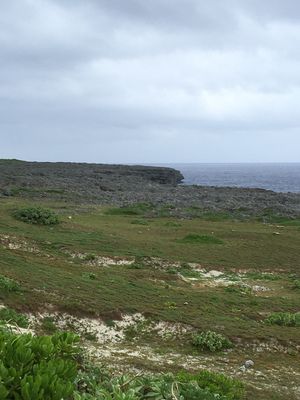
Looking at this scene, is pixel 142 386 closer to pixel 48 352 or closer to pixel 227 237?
pixel 48 352

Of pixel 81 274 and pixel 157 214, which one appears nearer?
pixel 81 274

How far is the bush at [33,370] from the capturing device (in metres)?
4.63

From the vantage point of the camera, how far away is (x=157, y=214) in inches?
1748

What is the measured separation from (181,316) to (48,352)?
29.2ft

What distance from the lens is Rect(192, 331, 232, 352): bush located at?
12039 mm

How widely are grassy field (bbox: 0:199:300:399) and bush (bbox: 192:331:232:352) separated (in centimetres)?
28

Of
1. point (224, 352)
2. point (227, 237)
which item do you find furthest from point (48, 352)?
point (227, 237)

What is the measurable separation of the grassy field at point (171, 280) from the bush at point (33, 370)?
4970 mm

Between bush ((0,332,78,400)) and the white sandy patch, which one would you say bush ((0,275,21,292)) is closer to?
the white sandy patch

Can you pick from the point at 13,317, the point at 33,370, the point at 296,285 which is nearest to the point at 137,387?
the point at 33,370

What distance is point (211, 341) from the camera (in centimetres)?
1213

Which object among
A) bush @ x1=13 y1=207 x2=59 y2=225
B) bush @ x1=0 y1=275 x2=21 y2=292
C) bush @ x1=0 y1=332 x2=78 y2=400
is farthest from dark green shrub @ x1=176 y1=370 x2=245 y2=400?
bush @ x1=13 y1=207 x2=59 y2=225

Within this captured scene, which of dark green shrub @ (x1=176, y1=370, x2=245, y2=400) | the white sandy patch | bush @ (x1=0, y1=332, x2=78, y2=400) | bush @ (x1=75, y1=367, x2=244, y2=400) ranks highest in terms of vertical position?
bush @ (x1=0, y1=332, x2=78, y2=400)

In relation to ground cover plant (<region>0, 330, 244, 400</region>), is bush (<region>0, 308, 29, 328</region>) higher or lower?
lower
